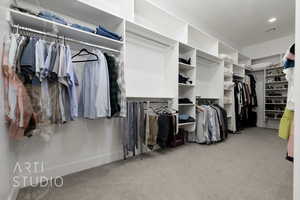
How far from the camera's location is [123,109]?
1.92 metres

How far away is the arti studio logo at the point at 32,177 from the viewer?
1518mm

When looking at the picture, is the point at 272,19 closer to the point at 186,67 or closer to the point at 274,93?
the point at 274,93

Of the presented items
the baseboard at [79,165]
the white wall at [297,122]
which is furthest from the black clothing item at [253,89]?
the baseboard at [79,165]

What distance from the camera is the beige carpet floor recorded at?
4.57 ft

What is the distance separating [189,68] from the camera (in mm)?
3064

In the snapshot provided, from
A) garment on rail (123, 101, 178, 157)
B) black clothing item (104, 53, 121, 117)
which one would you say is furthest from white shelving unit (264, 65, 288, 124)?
black clothing item (104, 53, 121, 117)

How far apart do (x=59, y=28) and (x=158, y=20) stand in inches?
71.5

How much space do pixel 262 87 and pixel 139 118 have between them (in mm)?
4852

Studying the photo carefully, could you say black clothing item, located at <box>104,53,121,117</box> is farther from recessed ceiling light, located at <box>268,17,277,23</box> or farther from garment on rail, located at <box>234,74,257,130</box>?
A: recessed ceiling light, located at <box>268,17,277,23</box>

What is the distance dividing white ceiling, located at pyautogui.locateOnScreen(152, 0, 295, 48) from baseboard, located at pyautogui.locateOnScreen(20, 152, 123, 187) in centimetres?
270

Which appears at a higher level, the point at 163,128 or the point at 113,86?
the point at 113,86

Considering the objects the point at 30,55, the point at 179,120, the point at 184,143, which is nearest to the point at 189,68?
the point at 179,120

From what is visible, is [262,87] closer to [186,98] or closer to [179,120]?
[186,98]

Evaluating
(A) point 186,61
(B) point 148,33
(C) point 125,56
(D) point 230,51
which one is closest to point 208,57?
(A) point 186,61
